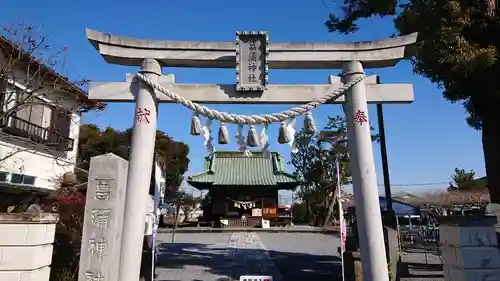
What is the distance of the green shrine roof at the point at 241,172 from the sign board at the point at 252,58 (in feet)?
67.9

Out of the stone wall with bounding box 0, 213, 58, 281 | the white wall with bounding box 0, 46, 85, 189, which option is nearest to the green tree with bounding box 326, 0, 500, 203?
the stone wall with bounding box 0, 213, 58, 281

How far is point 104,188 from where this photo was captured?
5.02 metres

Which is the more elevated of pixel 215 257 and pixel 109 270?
pixel 109 270

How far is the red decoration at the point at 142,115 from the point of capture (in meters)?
5.49

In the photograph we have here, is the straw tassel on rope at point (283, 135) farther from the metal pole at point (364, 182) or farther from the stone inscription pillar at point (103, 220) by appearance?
the stone inscription pillar at point (103, 220)

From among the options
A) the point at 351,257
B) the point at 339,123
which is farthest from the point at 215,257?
the point at 339,123

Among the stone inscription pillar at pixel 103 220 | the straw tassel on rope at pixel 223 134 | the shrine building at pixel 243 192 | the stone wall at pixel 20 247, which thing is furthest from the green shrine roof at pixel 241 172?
the stone wall at pixel 20 247

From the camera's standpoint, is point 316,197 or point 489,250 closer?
point 489,250

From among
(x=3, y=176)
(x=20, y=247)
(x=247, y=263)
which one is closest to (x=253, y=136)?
(x=20, y=247)

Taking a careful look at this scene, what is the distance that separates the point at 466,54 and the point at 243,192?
22900 mm

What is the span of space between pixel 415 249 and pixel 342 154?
11797 millimetres

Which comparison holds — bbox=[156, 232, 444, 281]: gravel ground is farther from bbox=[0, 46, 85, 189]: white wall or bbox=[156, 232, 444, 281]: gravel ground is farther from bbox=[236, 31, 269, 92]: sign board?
bbox=[0, 46, 85, 189]: white wall

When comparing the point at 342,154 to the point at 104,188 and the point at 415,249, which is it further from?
the point at 104,188

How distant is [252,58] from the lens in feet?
18.9
